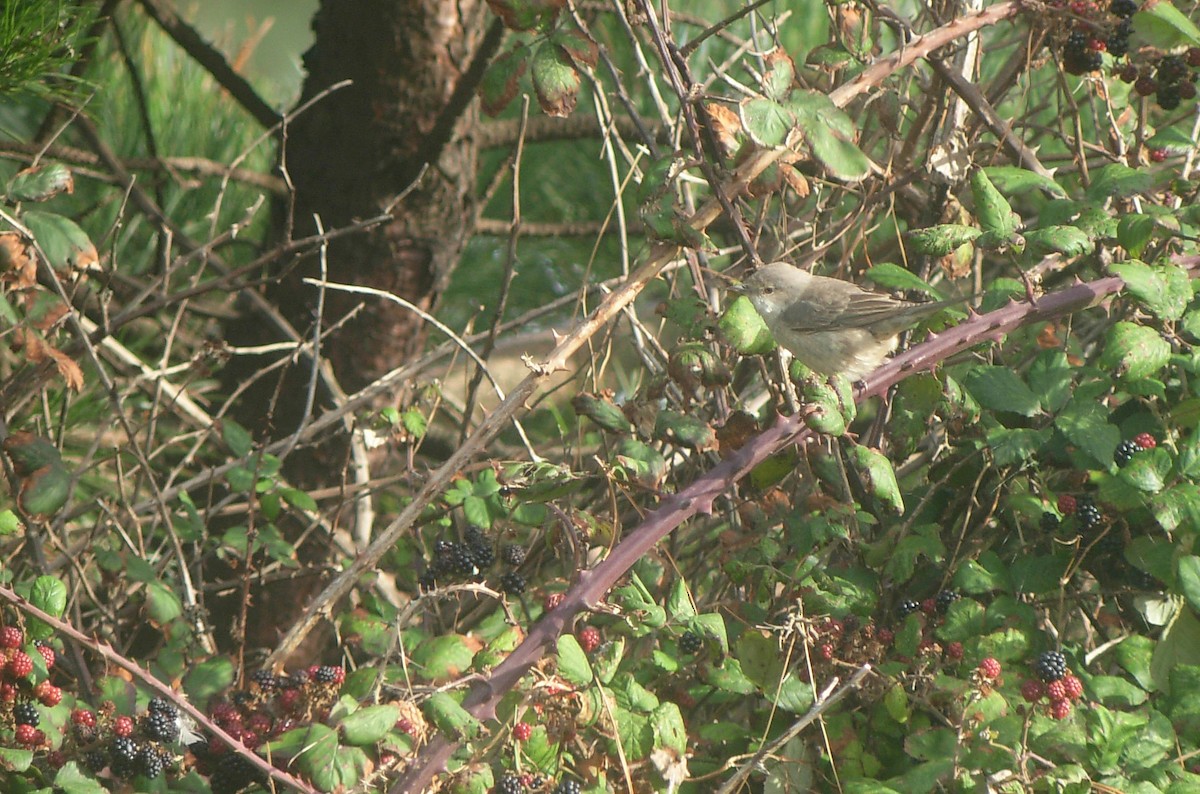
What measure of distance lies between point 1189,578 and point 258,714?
5.08 ft

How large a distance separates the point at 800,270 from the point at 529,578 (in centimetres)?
87

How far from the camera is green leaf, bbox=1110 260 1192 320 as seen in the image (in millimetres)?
2031

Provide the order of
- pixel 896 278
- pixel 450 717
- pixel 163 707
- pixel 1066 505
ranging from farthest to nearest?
pixel 896 278 → pixel 1066 505 → pixel 163 707 → pixel 450 717

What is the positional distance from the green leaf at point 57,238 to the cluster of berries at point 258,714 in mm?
803

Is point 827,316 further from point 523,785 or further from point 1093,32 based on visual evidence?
point 523,785

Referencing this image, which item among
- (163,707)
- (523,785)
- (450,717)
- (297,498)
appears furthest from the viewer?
(297,498)

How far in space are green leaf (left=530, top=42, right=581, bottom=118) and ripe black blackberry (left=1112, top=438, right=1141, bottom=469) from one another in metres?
1.08

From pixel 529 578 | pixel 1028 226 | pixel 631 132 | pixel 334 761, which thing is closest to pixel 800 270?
pixel 1028 226

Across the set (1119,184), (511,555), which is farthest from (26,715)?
(1119,184)

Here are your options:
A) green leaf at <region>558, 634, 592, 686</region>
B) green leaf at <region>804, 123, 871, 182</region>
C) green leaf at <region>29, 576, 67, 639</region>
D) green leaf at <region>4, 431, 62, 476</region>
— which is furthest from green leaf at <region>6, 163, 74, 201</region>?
green leaf at <region>804, 123, 871, 182</region>

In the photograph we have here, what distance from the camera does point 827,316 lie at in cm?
300

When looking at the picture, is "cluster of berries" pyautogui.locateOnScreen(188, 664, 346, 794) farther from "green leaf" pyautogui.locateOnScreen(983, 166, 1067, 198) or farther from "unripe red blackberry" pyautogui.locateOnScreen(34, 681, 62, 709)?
"green leaf" pyautogui.locateOnScreen(983, 166, 1067, 198)

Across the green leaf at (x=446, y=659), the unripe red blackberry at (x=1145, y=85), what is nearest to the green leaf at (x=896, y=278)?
the unripe red blackberry at (x=1145, y=85)

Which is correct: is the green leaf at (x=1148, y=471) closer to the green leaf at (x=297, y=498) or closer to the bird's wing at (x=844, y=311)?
the bird's wing at (x=844, y=311)
